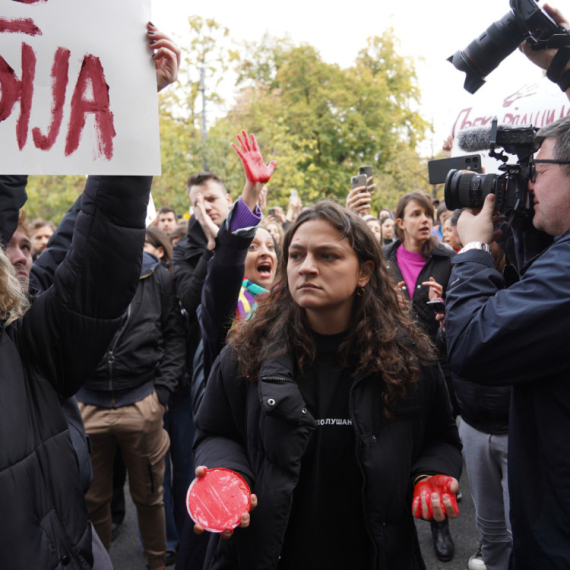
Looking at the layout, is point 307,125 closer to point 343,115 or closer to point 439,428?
point 343,115

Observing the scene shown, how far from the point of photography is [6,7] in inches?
52.0

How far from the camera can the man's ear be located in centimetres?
200

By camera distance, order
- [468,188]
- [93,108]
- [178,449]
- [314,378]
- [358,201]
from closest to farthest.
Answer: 1. [93,108]
2. [314,378]
3. [468,188]
4. [358,201]
5. [178,449]

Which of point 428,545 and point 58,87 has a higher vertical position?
point 58,87

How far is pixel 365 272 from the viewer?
6.62 ft

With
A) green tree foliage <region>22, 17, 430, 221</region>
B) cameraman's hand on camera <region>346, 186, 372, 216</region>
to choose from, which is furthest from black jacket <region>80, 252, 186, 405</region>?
green tree foliage <region>22, 17, 430, 221</region>

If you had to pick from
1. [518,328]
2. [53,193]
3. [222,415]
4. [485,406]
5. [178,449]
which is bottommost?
[178,449]

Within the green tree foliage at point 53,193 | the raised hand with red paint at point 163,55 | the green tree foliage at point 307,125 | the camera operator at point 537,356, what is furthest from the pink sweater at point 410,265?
the green tree foliage at point 53,193

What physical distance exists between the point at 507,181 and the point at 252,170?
44.1 inches

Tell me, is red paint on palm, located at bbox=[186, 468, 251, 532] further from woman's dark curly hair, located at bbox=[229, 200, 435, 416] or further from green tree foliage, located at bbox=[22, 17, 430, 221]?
green tree foliage, located at bbox=[22, 17, 430, 221]

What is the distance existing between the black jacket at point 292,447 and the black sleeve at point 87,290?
51 centimetres

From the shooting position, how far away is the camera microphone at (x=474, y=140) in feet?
7.61

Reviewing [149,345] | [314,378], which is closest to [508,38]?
[314,378]

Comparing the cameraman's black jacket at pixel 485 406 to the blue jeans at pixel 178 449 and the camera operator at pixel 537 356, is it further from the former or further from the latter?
the blue jeans at pixel 178 449
